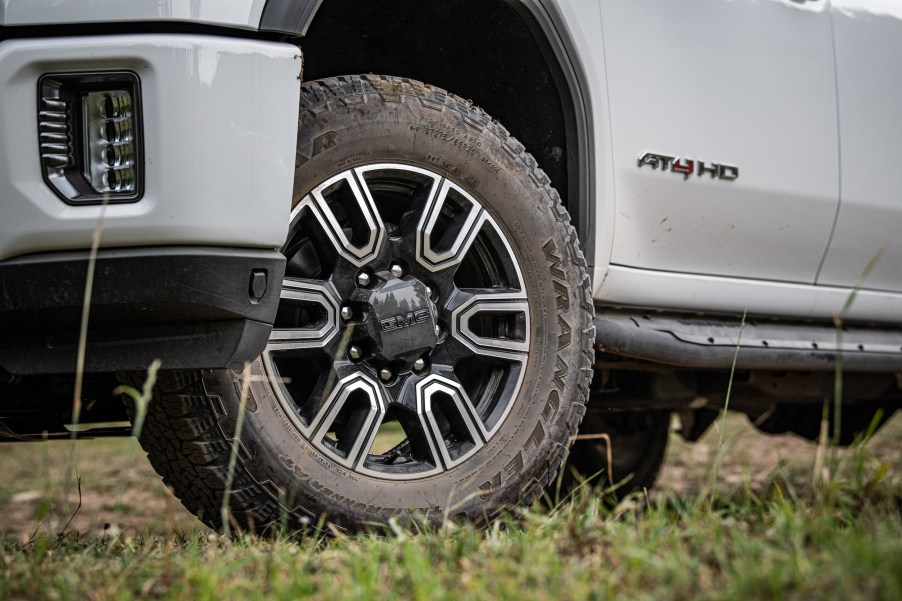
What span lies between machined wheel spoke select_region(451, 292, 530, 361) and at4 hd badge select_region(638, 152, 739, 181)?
2.04 ft

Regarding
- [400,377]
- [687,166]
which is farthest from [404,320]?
[687,166]

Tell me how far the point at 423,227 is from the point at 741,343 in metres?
1.15

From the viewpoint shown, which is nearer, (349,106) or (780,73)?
(349,106)

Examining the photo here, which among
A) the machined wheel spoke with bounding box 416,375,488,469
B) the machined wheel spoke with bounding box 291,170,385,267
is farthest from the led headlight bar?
the machined wheel spoke with bounding box 416,375,488,469

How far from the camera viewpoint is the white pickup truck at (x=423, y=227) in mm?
1840

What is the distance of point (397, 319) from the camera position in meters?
2.20

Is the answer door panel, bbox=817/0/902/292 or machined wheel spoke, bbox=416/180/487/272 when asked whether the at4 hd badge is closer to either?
door panel, bbox=817/0/902/292

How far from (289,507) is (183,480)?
232 millimetres

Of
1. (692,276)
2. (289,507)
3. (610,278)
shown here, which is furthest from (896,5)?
(289,507)

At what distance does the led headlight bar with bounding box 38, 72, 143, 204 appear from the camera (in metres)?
1.83

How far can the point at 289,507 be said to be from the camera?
2.07 metres

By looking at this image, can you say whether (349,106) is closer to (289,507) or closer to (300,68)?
→ (300,68)

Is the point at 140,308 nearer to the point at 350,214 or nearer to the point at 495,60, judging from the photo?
the point at 350,214

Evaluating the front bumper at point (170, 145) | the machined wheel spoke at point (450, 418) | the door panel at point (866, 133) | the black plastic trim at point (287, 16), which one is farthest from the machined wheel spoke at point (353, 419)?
the door panel at point (866, 133)
